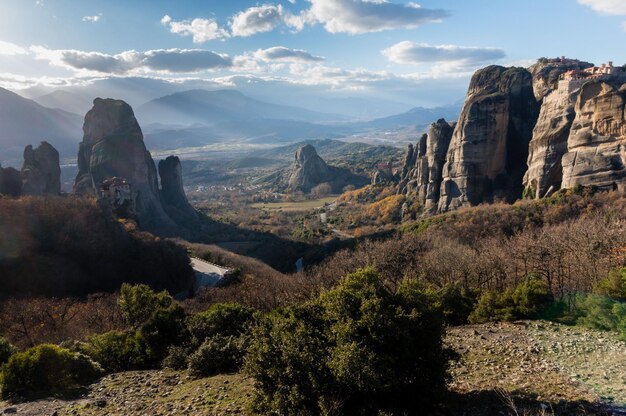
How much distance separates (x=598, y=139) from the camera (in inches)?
1635

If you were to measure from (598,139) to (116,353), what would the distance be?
45.4m

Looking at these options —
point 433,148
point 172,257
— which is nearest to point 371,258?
point 172,257

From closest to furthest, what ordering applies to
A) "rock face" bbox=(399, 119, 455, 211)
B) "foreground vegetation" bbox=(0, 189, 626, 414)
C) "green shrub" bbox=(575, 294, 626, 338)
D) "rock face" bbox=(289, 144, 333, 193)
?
"foreground vegetation" bbox=(0, 189, 626, 414), "green shrub" bbox=(575, 294, 626, 338), "rock face" bbox=(399, 119, 455, 211), "rock face" bbox=(289, 144, 333, 193)

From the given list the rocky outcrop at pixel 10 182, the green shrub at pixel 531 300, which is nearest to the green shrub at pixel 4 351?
the green shrub at pixel 531 300

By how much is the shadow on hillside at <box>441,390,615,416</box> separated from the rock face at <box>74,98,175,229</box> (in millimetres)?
68802

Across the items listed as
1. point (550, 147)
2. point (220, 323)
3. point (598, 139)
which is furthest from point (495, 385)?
point (550, 147)

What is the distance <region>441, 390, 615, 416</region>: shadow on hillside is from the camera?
360 inches

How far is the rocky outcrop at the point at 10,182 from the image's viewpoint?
5678 centimetres

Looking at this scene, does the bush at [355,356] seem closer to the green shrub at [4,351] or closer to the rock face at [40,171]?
the green shrub at [4,351]

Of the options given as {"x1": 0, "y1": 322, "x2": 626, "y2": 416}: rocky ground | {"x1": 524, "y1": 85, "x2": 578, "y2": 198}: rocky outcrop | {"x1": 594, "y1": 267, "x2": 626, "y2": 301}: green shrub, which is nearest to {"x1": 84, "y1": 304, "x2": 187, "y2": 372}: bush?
{"x1": 0, "y1": 322, "x2": 626, "y2": 416}: rocky ground

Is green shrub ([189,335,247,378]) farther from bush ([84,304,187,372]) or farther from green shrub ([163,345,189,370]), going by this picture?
bush ([84,304,187,372])

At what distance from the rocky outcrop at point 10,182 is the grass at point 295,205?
193 ft

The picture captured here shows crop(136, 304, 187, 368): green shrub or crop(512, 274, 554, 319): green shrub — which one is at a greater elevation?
crop(512, 274, 554, 319): green shrub

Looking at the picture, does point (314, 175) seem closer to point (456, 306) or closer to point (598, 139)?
point (598, 139)
